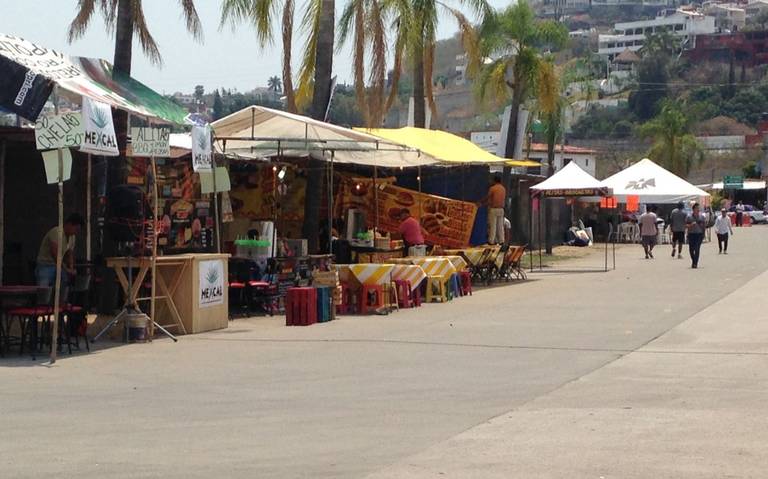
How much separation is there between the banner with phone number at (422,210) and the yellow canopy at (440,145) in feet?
4.04

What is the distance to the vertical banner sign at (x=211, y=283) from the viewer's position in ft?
59.1

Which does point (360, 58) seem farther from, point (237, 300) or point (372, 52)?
point (237, 300)

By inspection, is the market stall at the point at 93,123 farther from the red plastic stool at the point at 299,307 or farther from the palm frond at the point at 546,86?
the palm frond at the point at 546,86

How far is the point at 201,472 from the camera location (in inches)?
338

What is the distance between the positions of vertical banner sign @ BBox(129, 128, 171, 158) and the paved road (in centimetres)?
264

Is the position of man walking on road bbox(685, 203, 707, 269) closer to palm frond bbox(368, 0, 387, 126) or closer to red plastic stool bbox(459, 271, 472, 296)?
palm frond bbox(368, 0, 387, 126)

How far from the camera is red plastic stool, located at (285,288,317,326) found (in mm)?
19422

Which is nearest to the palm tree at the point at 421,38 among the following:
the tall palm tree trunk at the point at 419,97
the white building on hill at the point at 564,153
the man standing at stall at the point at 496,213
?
the tall palm tree trunk at the point at 419,97

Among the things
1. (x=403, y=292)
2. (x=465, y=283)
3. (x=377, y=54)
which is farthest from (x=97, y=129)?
(x=377, y=54)

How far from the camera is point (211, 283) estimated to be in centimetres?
1825

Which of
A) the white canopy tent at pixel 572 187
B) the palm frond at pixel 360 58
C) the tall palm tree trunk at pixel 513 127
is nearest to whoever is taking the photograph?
the palm frond at pixel 360 58

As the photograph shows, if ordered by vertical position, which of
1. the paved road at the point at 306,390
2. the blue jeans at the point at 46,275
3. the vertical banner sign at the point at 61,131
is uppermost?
the vertical banner sign at the point at 61,131

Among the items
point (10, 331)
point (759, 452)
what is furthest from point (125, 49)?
point (759, 452)

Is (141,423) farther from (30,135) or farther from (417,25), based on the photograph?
(417,25)
